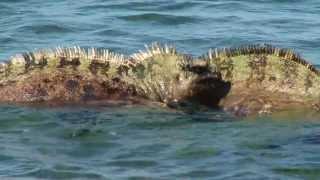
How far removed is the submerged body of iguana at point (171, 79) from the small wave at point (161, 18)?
7.26 metres

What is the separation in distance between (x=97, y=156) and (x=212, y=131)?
1.19m

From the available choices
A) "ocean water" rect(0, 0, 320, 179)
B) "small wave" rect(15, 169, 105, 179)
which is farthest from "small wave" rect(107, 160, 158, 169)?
"small wave" rect(15, 169, 105, 179)

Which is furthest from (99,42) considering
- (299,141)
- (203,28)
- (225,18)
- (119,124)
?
(299,141)

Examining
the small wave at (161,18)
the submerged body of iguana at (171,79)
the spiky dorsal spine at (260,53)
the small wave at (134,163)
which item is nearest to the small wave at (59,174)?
the small wave at (134,163)

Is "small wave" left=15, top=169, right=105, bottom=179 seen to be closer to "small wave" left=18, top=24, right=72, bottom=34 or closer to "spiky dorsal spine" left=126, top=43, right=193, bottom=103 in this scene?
"spiky dorsal spine" left=126, top=43, right=193, bottom=103

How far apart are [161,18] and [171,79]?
25.6 feet

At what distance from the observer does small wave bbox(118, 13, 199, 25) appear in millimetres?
16591

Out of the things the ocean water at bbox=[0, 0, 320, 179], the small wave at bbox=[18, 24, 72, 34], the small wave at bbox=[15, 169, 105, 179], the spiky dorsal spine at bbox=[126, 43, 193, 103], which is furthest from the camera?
the small wave at bbox=[18, 24, 72, 34]

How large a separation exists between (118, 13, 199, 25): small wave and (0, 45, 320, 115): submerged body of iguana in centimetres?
726

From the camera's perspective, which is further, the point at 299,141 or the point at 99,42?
the point at 99,42

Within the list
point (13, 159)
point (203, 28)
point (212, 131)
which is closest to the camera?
point (13, 159)

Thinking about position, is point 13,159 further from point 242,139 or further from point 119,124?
point 242,139

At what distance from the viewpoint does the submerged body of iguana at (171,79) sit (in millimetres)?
9070

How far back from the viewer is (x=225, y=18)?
55.3ft
